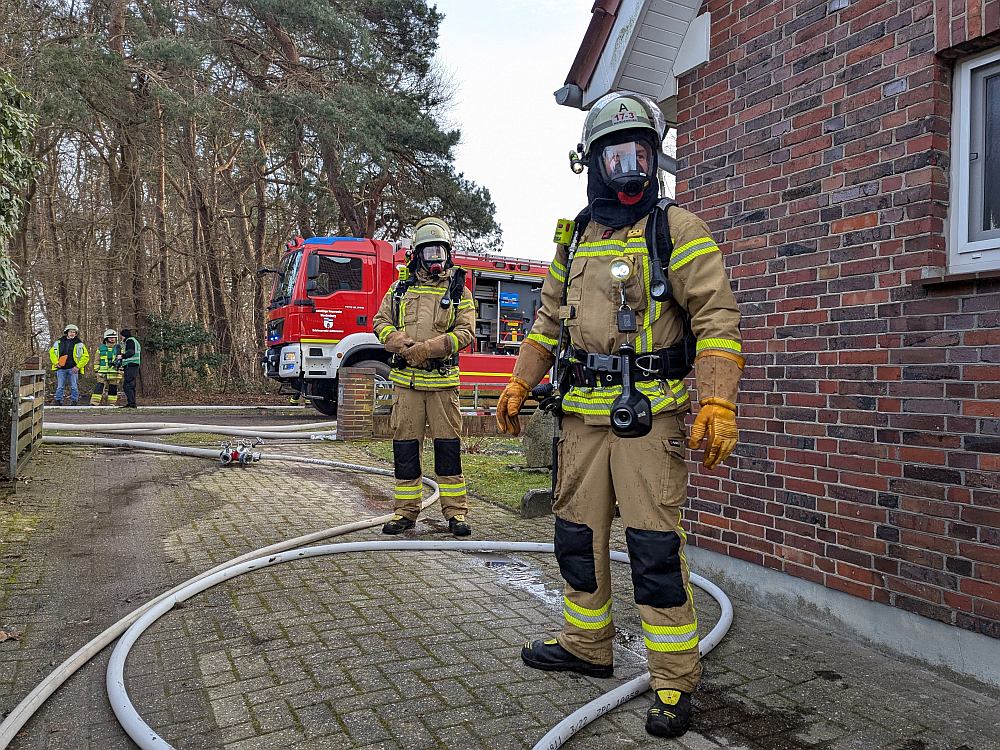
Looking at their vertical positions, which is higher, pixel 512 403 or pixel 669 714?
pixel 512 403

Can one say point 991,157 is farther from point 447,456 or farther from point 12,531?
point 12,531

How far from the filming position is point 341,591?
4.01m

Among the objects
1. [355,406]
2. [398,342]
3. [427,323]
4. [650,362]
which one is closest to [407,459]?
[398,342]

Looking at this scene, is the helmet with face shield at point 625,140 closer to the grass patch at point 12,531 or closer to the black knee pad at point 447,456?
the black knee pad at point 447,456

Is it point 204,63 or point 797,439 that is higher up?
point 204,63

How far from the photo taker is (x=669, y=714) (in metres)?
2.55

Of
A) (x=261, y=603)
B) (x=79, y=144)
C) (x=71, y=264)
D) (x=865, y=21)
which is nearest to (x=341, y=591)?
(x=261, y=603)

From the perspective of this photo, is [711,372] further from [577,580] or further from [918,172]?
[918,172]

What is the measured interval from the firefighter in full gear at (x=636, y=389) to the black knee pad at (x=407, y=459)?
2.41m

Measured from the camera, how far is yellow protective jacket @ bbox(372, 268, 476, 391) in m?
5.47

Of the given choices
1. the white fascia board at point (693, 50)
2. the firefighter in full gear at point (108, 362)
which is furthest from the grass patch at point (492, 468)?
the firefighter in full gear at point (108, 362)

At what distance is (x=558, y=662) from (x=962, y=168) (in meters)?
2.65

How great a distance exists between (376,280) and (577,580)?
461 inches

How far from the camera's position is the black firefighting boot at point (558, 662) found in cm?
301
